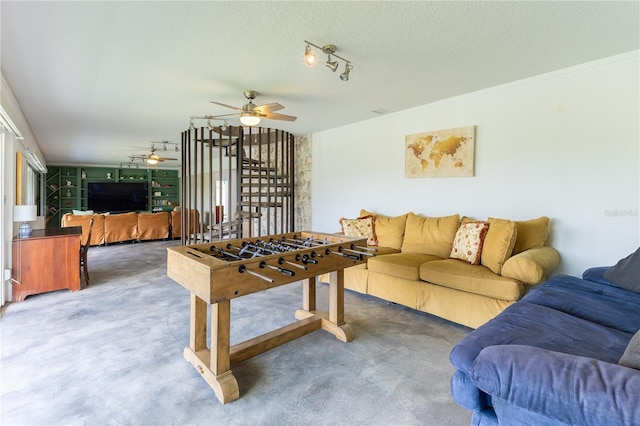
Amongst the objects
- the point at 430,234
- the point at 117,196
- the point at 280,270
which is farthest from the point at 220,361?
the point at 117,196

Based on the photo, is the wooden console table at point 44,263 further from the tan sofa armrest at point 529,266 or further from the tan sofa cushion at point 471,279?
the tan sofa armrest at point 529,266

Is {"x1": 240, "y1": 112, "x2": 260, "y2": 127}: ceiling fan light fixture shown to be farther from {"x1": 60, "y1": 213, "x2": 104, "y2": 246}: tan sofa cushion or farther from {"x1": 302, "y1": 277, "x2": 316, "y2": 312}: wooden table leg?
{"x1": 60, "y1": 213, "x2": 104, "y2": 246}: tan sofa cushion

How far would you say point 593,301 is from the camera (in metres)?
2.03

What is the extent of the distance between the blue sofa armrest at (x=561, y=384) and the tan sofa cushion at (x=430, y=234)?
2.37 metres

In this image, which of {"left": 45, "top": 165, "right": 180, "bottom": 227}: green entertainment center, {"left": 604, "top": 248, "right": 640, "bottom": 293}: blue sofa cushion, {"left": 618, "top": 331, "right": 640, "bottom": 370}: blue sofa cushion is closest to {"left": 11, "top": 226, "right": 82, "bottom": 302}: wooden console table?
{"left": 618, "top": 331, "right": 640, "bottom": 370}: blue sofa cushion

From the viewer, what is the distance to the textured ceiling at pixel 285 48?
1994 millimetres

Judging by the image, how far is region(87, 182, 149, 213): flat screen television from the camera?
10.7 m

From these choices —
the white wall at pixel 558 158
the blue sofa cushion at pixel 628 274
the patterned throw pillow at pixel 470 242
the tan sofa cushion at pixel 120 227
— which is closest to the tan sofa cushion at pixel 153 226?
the tan sofa cushion at pixel 120 227

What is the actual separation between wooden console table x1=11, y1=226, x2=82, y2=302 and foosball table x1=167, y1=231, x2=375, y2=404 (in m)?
2.58

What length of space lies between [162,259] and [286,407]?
16.1 ft

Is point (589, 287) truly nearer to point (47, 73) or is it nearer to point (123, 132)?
point (47, 73)

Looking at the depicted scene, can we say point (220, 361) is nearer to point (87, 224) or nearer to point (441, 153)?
point (441, 153)

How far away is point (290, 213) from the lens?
19.7 feet

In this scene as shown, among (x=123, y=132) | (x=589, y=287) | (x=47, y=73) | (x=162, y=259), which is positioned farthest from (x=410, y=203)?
(x=123, y=132)
